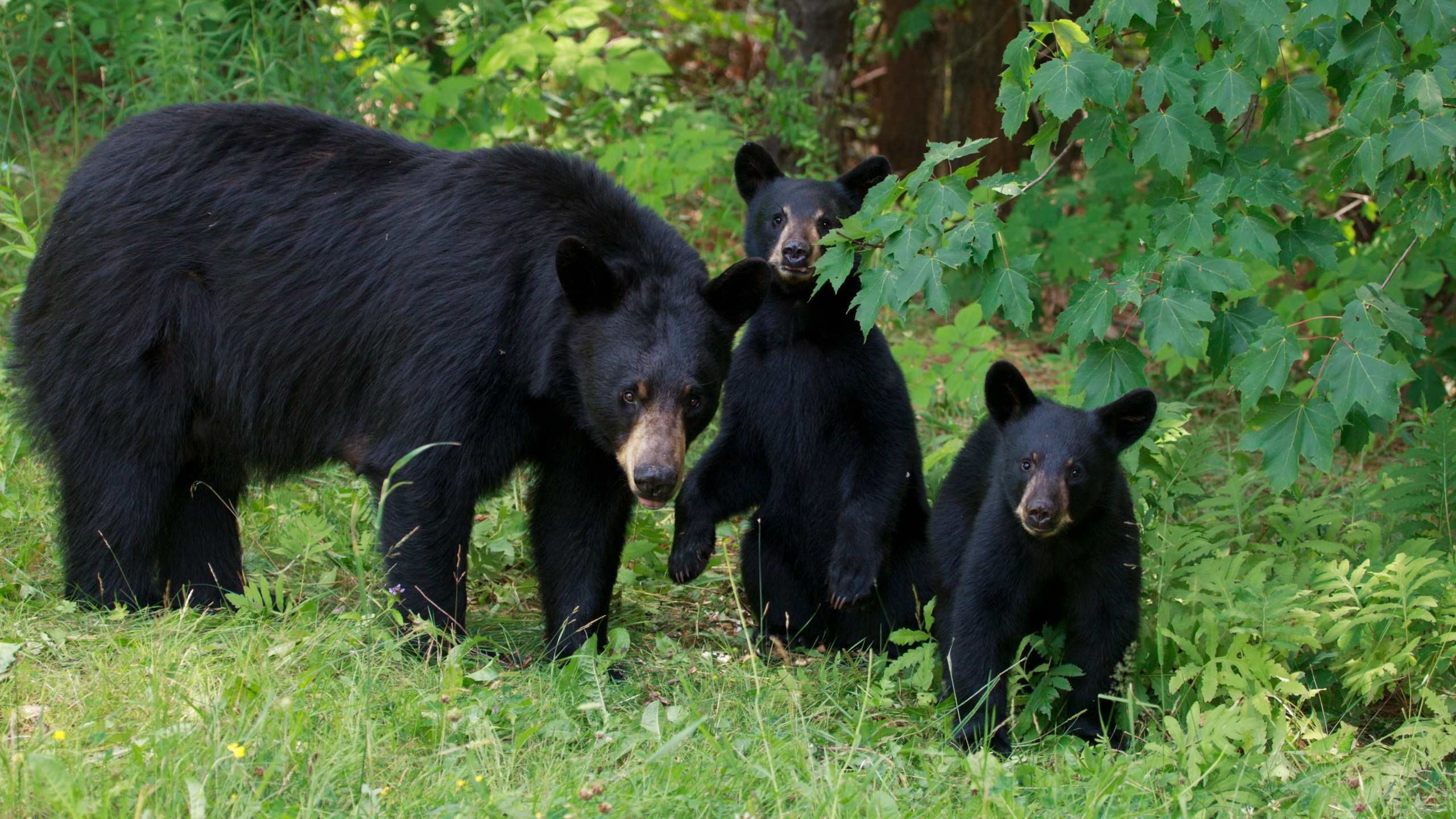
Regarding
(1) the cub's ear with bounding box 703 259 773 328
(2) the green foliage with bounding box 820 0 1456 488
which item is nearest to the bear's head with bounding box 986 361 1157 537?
(2) the green foliage with bounding box 820 0 1456 488

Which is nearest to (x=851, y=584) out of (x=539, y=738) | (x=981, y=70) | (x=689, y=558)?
(x=689, y=558)

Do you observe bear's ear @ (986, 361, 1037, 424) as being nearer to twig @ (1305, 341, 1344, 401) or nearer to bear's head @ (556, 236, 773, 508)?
bear's head @ (556, 236, 773, 508)

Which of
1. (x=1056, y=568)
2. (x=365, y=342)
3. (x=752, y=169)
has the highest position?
(x=752, y=169)

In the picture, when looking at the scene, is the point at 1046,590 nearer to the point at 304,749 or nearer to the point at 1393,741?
the point at 1393,741

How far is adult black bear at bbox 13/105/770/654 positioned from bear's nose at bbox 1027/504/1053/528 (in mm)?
1046

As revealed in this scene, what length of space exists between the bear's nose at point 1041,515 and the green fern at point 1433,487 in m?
2.21

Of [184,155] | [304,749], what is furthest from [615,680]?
[184,155]

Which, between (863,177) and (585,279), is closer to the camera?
(585,279)

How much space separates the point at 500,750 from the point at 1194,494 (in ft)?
9.90

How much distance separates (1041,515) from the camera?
3461 mm

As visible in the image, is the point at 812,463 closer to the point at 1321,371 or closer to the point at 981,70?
the point at 1321,371

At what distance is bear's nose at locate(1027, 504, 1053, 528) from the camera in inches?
136

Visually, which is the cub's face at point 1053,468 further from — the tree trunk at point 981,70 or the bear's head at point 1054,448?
the tree trunk at point 981,70

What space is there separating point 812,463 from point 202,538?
2.20 metres
